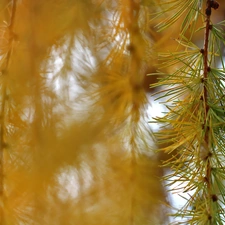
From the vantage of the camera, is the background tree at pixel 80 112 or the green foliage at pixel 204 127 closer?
the green foliage at pixel 204 127

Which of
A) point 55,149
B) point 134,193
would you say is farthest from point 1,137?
point 134,193

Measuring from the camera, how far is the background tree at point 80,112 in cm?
50

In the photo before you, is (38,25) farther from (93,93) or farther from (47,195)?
(47,195)

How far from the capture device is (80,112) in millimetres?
544

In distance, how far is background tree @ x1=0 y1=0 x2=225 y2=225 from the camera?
50 centimetres

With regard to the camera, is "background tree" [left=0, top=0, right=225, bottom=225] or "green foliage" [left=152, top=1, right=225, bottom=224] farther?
"background tree" [left=0, top=0, right=225, bottom=225]

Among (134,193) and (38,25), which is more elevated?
(38,25)

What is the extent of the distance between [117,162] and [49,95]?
12 cm

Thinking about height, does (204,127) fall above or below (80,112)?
below

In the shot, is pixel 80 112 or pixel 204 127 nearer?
pixel 204 127

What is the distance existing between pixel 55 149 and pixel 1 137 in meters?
0.07

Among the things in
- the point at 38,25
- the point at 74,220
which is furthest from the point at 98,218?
the point at 38,25

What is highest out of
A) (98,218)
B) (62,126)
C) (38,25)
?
(38,25)

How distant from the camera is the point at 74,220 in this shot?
0.51 m
